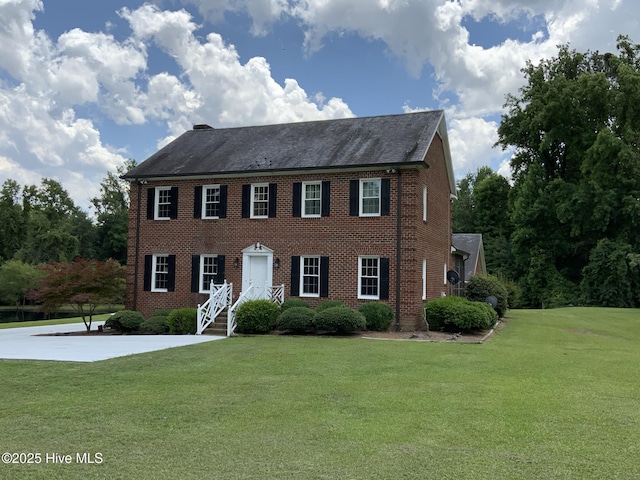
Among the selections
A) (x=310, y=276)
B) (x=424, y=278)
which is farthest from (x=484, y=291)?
(x=310, y=276)

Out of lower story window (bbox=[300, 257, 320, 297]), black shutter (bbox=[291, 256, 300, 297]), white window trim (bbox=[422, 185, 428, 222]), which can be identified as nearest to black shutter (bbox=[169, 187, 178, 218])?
black shutter (bbox=[291, 256, 300, 297])

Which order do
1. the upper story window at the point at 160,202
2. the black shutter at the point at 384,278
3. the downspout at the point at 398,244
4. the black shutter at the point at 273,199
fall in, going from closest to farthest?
the downspout at the point at 398,244 < the black shutter at the point at 384,278 < the black shutter at the point at 273,199 < the upper story window at the point at 160,202

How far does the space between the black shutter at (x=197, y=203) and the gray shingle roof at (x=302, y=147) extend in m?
0.67

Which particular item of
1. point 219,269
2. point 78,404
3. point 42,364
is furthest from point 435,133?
point 78,404

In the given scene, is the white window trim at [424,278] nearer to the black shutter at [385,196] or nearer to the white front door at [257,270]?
the black shutter at [385,196]

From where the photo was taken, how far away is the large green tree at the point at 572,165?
35.8 metres

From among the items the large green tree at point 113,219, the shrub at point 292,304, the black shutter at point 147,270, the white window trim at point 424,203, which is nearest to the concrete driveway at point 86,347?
the shrub at point 292,304

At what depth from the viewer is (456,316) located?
17.4 m

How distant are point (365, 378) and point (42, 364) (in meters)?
6.30

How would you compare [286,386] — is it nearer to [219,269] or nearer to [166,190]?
[219,269]

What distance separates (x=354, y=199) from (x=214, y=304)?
6012mm

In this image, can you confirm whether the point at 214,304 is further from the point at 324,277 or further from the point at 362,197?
the point at 362,197

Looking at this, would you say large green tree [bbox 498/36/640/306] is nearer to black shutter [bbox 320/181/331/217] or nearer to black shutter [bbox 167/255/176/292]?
black shutter [bbox 320/181/331/217]

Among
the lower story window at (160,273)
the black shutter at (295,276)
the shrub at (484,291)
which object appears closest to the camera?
the black shutter at (295,276)
